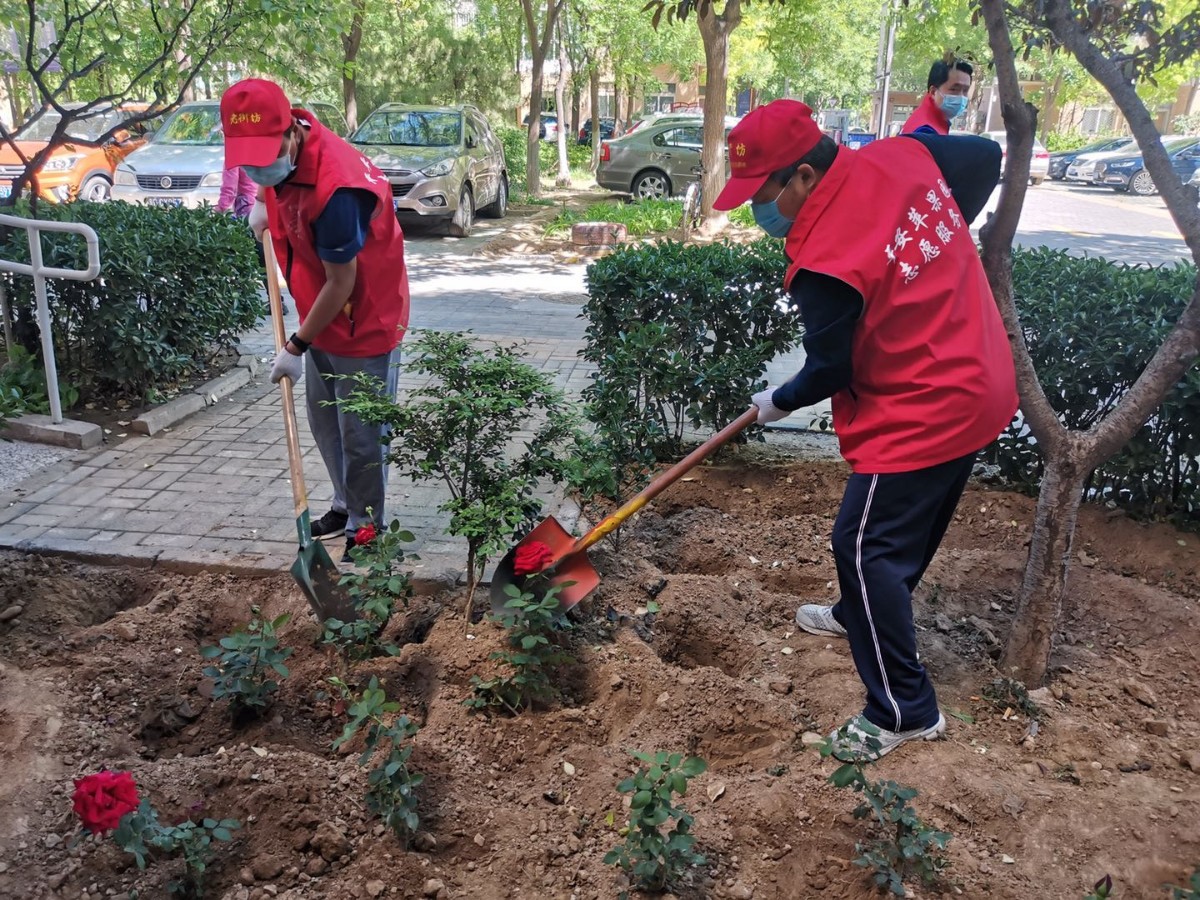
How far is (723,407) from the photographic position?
4.79 meters

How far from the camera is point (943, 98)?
14.6 feet

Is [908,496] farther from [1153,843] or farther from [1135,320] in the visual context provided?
[1135,320]

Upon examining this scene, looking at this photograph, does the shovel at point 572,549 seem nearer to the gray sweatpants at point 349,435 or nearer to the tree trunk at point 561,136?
the gray sweatpants at point 349,435

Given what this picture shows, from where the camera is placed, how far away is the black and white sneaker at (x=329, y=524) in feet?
13.7

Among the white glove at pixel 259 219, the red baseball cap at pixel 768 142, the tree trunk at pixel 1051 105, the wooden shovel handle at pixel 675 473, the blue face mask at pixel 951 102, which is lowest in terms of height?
the wooden shovel handle at pixel 675 473

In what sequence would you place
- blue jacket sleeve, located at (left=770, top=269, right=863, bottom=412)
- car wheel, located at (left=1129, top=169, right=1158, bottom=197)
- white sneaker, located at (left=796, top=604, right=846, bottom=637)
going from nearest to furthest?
blue jacket sleeve, located at (left=770, top=269, right=863, bottom=412) < white sneaker, located at (left=796, top=604, right=846, bottom=637) < car wheel, located at (left=1129, top=169, right=1158, bottom=197)

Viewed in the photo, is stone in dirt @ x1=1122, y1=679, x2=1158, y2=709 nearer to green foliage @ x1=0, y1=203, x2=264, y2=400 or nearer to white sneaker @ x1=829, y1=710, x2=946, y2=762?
white sneaker @ x1=829, y1=710, x2=946, y2=762

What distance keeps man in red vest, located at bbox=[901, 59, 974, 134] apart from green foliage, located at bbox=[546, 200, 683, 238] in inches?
352

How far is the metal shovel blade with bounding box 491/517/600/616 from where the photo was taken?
317 centimetres

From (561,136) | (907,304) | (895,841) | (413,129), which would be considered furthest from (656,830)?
(561,136)

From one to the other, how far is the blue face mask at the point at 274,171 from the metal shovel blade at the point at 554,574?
1.52m

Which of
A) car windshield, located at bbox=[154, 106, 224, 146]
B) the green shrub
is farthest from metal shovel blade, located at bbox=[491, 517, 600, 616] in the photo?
the green shrub

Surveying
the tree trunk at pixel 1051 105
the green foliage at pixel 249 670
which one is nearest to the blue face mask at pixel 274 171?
the green foliage at pixel 249 670

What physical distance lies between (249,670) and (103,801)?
93 centimetres
